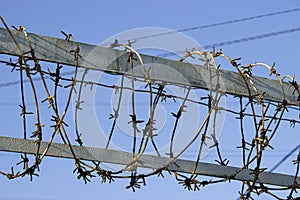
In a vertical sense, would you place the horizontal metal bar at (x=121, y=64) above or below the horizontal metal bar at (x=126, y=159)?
above

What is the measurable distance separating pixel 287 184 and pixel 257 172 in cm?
20

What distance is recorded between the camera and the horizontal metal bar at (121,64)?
184 cm

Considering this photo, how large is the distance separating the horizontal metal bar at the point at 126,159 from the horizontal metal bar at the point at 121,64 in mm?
227

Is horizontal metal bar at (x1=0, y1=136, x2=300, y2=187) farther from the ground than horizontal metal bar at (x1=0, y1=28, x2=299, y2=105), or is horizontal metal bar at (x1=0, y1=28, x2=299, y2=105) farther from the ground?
horizontal metal bar at (x1=0, y1=28, x2=299, y2=105)

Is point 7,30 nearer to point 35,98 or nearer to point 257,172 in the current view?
point 35,98

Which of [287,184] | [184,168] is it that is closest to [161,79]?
[184,168]

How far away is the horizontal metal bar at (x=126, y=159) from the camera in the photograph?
1792 mm

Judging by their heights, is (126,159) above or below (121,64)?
below

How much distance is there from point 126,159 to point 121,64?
0.27 meters

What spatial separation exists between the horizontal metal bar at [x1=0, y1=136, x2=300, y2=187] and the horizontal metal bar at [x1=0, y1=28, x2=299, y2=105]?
0.23 m

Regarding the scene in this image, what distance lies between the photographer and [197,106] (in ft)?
6.66

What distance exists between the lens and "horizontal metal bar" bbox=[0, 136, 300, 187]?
1.79m

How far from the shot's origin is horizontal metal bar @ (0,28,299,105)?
1842 millimetres

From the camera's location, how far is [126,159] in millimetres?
1923
